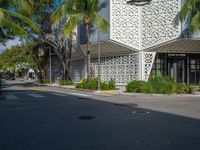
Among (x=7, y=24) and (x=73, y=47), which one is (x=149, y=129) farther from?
(x=73, y=47)

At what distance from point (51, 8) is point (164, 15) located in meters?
18.0

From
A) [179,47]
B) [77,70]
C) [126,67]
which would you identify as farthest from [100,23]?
[77,70]

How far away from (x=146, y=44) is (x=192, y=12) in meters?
6.26

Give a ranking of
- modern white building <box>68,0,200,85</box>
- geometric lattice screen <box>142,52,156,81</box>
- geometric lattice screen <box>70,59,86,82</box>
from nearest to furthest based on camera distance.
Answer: modern white building <box>68,0,200,85</box>, geometric lattice screen <box>142,52,156,81</box>, geometric lattice screen <box>70,59,86,82</box>

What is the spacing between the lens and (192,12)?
27.4 metres

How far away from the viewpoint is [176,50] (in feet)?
111

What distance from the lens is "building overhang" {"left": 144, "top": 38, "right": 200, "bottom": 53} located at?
30.8 metres

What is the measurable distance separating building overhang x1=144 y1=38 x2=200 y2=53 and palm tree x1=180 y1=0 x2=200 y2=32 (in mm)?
3005

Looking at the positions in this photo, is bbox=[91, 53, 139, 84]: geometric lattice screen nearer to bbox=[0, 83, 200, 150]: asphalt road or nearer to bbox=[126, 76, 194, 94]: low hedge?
bbox=[126, 76, 194, 94]: low hedge

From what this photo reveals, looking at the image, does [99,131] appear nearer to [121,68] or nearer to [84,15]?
[84,15]

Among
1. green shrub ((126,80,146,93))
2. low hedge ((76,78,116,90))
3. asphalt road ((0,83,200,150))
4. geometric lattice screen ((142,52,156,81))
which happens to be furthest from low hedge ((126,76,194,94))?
asphalt road ((0,83,200,150))

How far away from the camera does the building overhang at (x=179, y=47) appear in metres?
30.8

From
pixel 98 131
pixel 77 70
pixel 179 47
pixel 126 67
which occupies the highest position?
pixel 179 47

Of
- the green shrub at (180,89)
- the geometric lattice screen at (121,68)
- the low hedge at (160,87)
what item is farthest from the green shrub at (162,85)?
the geometric lattice screen at (121,68)
